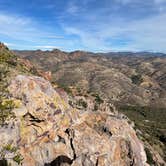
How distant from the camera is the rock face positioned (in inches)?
926

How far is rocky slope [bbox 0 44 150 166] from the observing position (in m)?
23.0

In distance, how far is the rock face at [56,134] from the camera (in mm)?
23531

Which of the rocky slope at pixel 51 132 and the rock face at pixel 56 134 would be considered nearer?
the rocky slope at pixel 51 132

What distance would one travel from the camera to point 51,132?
27469mm

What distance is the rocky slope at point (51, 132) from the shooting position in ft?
75.6

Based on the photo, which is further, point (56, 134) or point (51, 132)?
point (56, 134)

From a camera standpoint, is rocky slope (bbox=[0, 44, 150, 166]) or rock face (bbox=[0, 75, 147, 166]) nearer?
rocky slope (bbox=[0, 44, 150, 166])

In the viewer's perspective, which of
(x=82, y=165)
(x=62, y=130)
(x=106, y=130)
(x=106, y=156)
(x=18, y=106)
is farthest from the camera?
(x=106, y=130)

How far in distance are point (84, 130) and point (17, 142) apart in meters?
8.86

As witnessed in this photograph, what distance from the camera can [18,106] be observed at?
80.6 feet

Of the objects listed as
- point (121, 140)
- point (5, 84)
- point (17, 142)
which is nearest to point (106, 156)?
point (121, 140)

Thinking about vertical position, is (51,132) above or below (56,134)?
above

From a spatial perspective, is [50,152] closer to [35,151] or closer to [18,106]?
[35,151]

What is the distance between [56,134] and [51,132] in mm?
582
